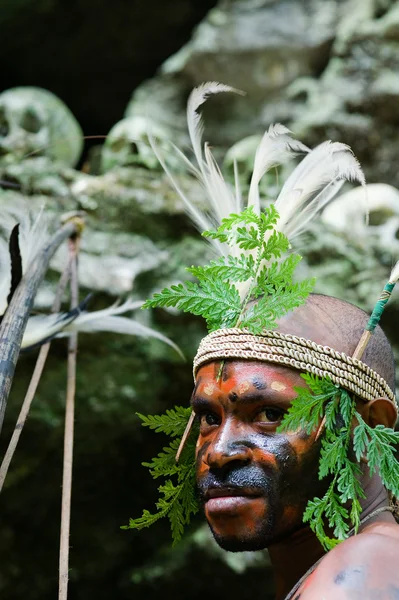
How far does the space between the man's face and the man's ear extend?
0.13 metres

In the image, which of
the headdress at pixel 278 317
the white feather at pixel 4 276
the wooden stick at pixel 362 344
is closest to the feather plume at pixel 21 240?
the white feather at pixel 4 276

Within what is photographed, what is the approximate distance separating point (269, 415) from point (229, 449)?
9 cm

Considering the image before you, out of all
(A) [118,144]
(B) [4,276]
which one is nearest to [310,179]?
(B) [4,276]

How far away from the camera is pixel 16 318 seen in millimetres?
1557

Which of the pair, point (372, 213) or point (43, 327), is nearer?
point (43, 327)

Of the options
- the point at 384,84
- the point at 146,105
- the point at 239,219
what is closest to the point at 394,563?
the point at 239,219

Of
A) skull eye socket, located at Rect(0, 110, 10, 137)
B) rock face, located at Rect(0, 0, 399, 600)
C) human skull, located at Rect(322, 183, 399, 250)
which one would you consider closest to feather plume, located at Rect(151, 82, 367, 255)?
rock face, located at Rect(0, 0, 399, 600)

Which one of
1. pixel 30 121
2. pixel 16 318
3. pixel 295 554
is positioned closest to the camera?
pixel 295 554

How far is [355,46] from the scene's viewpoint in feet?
17.9

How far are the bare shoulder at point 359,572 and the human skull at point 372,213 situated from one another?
2.89m

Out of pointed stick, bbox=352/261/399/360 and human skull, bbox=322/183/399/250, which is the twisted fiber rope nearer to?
pointed stick, bbox=352/261/399/360

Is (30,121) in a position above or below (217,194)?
below

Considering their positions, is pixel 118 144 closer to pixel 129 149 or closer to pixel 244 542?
pixel 129 149

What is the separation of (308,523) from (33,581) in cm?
205
